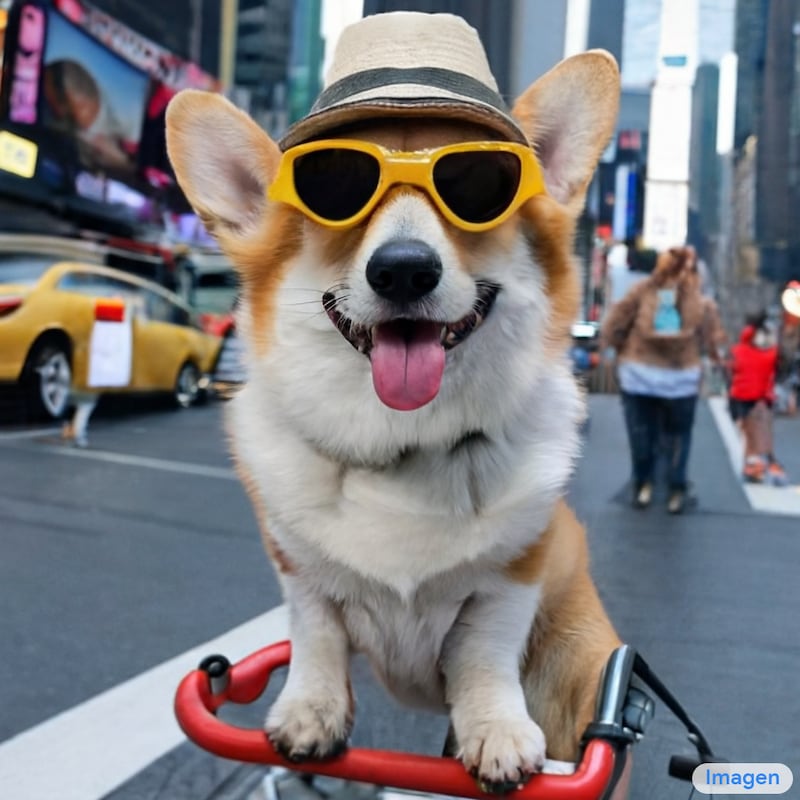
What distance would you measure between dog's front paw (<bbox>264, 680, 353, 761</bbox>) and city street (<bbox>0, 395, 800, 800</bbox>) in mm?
209

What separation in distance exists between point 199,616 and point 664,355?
3544mm

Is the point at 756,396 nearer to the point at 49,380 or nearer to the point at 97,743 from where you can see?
the point at 49,380

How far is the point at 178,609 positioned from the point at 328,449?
8.04 feet

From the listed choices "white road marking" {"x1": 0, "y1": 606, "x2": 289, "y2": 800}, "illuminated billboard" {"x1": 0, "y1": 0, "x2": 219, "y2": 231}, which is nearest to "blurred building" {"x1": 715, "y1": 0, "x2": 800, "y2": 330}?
"illuminated billboard" {"x1": 0, "y1": 0, "x2": 219, "y2": 231}

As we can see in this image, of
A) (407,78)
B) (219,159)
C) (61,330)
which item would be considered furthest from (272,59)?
(407,78)

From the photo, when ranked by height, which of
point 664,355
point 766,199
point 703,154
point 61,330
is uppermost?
point 766,199

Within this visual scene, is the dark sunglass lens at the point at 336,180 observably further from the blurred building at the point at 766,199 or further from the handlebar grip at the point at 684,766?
the blurred building at the point at 766,199

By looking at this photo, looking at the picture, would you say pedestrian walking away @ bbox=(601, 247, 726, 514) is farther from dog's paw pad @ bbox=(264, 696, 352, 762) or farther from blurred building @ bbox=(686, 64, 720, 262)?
dog's paw pad @ bbox=(264, 696, 352, 762)

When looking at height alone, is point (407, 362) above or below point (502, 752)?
above

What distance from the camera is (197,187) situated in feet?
5.02

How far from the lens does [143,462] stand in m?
7.38

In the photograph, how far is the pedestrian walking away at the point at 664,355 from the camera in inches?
239

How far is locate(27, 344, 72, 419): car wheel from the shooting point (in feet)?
28.6

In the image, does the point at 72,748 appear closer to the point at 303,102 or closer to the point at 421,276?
the point at 421,276
